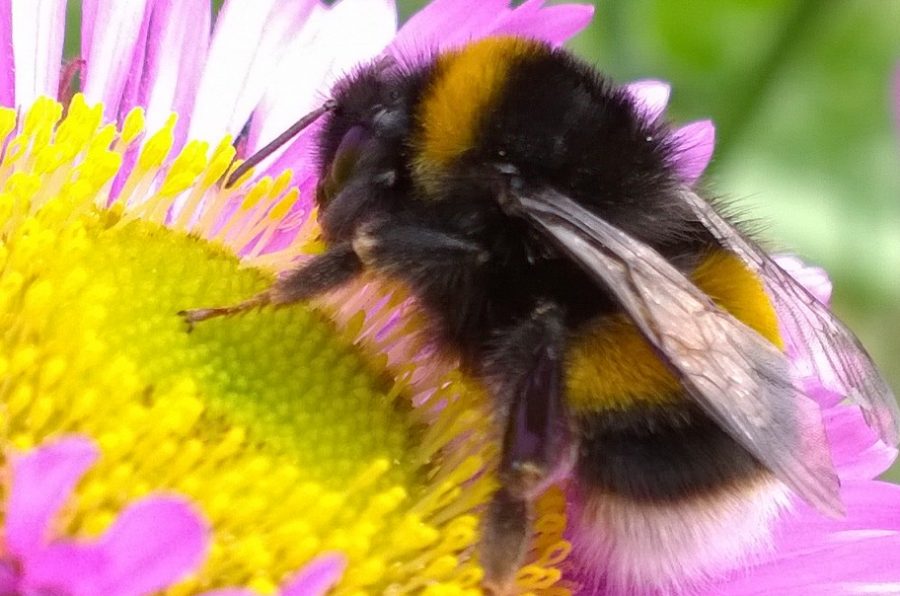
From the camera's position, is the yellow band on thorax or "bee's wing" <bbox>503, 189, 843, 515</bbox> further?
the yellow band on thorax

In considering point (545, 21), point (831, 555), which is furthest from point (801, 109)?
point (831, 555)

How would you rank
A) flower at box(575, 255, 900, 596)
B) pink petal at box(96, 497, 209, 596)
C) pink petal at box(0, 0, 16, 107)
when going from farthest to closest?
pink petal at box(0, 0, 16, 107)
flower at box(575, 255, 900, 596)
pink petal at box(96, 497, 209, 596)

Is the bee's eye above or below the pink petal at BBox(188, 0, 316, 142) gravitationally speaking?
below

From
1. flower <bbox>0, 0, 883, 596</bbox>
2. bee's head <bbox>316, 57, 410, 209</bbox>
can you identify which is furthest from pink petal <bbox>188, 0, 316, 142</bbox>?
bee's head <bbox>316, 57, 410, 209</bbox>

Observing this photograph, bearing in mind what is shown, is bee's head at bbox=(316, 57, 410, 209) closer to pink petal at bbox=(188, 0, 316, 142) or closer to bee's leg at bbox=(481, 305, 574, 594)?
bee's leg at bbox=(481, 305, 574, 594)

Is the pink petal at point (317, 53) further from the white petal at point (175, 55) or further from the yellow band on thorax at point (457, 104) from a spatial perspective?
the yellow band on thorax at point (457, 104)

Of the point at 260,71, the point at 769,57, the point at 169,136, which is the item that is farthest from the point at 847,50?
the point at 169,136

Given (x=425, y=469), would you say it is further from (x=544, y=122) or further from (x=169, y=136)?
(x=169, y=136)

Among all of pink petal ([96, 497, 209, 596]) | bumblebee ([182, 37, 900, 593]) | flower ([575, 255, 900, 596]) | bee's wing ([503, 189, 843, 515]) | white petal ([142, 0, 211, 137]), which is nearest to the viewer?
pink petal ([96, 497, 209, 596])
